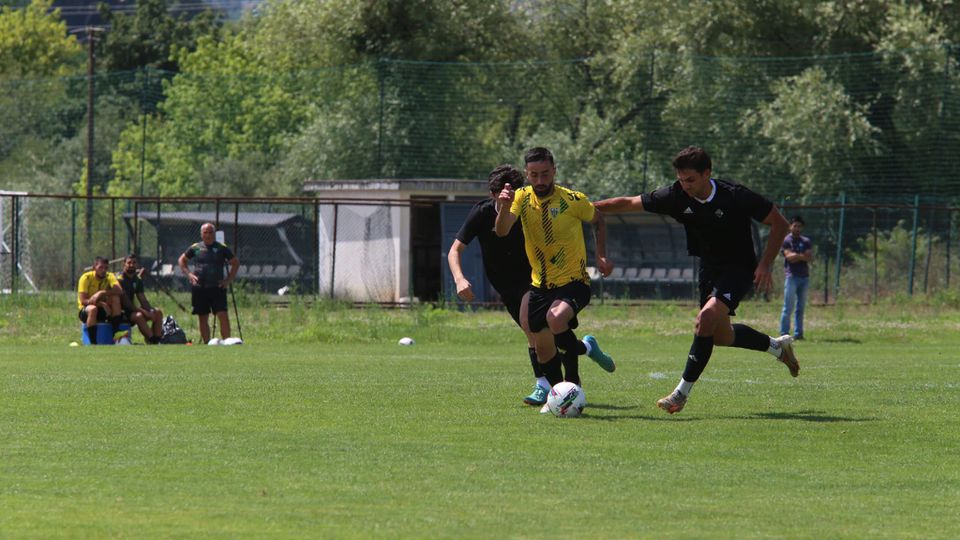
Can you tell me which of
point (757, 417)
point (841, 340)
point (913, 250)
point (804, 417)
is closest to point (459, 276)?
point (757, 417)

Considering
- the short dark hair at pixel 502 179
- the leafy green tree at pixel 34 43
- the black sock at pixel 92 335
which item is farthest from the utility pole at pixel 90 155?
the leafy green tree at pixel 34 43

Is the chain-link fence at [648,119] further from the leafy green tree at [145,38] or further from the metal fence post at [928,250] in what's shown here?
the leafy green tree at [145,38]

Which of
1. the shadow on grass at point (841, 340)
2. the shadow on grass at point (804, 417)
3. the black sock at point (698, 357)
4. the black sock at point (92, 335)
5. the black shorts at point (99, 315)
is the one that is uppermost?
the black sock at point (698, 357)

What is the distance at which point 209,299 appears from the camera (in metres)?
23.3

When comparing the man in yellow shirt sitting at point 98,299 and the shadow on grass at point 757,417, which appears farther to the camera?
the man in yellow shirt sitting at point 98,299

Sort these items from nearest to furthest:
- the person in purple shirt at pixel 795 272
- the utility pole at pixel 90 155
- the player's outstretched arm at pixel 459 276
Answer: the player's outstretched arm at pixel 459 276 → the person in purple shirt at pixel 795 272 → the utility pole at pixel 90 155

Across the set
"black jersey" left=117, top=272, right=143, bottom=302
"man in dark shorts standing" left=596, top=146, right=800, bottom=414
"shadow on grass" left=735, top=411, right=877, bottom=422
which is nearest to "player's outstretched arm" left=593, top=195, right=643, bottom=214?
"man in dark shorts standing" left=596, top=146, right=800, bottom=414

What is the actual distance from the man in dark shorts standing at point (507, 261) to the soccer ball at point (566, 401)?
65cm

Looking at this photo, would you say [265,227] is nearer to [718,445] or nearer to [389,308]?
[389,308]

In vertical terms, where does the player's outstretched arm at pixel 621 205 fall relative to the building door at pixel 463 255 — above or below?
above

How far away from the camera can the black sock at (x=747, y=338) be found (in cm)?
1134

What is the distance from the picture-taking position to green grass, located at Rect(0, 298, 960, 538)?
6.75 m

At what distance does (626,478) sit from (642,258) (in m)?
28.3

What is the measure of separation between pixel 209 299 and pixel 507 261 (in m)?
12.1
